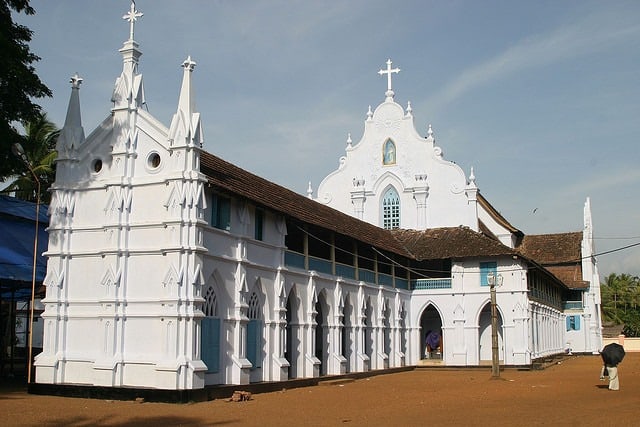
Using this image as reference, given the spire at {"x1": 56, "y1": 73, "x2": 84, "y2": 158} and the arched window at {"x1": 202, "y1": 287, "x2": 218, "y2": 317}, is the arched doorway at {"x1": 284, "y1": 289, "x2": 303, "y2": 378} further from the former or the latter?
the spire at {"x1": 56, "y1": 73, "x2": 84, "y2": 158}

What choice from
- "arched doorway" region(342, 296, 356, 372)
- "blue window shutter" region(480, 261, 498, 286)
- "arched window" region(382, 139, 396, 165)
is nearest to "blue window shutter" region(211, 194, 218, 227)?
"arched doorway" region(342, 296, 356, 372)

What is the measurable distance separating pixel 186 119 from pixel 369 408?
8.78 metres

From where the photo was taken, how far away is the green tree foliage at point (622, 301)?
70562 mm

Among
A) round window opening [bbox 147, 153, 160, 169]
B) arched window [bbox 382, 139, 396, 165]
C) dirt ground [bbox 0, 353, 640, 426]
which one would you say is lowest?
dirt ground [bbox 0, 353, 640, 426]

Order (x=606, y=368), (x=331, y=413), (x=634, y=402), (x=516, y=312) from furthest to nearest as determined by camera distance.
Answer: (x=516, y=312) < (x=606, y=368) < (x=634, y=402) < (x=331, y=413)

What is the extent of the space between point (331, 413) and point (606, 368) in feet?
31.7

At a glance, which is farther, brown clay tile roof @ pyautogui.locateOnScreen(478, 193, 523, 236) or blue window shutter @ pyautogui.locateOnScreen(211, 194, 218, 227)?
brown clay tile roof @ pyautogui.locateOnScreen(478, 193, 523, 236)

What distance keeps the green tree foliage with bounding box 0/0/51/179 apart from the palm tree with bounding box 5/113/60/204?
42.1 ft

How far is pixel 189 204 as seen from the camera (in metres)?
19.5

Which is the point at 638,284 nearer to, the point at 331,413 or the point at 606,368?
the point at 606,368

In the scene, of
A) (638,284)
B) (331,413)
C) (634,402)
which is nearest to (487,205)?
(634,402)

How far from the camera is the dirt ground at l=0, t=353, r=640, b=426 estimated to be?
1455 cm

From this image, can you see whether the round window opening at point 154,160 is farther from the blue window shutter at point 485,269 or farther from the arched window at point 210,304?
the blue window shutter at point 485,269

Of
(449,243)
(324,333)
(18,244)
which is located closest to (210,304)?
(18,244)
